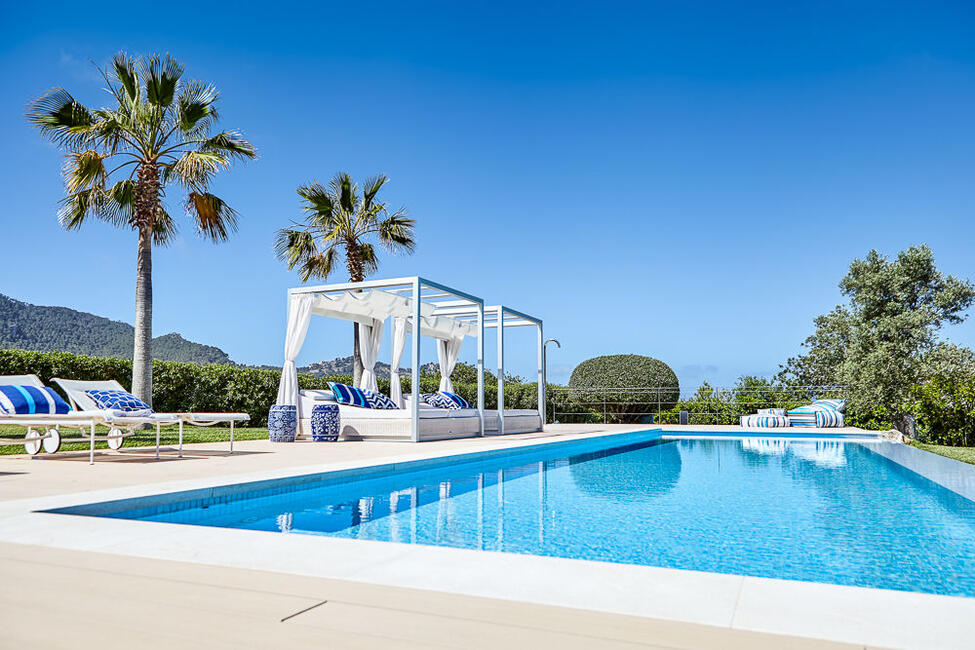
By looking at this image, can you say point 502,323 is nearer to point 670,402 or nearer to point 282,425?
point 282,425

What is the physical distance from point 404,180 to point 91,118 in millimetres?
8272

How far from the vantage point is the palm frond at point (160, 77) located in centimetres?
1041

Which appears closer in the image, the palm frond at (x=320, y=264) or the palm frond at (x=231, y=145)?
the palm frond at (x=231, y=145)

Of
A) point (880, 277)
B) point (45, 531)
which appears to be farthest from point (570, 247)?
point (45, 531)

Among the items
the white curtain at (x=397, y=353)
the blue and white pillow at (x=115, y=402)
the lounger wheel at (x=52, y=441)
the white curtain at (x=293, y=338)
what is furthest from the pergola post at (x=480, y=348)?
the lounger wheel at (x=52, y=441)

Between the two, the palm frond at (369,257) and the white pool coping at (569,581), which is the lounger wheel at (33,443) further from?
the palm frond at (369,257)

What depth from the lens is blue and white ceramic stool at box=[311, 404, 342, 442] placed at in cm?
1012

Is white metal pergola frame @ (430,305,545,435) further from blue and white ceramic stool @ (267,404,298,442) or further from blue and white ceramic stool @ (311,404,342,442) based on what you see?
blue and white ceramic stool @ (267,404,298,442)

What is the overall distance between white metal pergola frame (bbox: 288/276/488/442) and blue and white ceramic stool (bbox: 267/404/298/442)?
1738 millimetres

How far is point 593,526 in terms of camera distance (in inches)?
172

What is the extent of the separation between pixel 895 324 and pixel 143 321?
1471 centimetres

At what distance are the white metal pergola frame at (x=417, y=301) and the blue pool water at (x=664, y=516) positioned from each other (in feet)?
7.99

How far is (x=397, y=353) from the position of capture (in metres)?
12.9

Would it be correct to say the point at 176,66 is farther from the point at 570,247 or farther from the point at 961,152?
the point at 961,152
